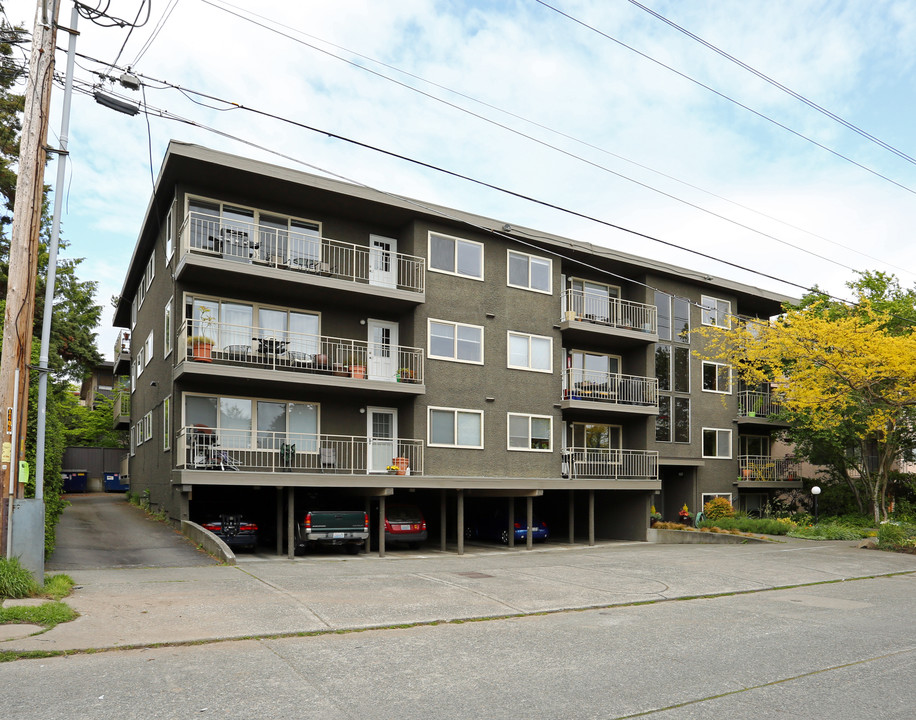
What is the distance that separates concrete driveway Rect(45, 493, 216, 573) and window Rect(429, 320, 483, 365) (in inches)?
342

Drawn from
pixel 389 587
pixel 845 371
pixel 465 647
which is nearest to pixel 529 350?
pixel 845 371

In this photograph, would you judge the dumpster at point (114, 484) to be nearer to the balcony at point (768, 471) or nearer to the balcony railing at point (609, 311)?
the balcony railing at point (609, 311)

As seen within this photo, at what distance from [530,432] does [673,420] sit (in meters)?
7.52

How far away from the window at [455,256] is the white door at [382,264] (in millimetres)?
1132

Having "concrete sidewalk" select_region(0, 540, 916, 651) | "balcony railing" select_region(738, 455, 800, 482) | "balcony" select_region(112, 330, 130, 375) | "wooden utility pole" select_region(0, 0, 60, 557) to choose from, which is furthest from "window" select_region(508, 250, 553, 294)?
"balcony" select_region(112, 330, 130, 375)

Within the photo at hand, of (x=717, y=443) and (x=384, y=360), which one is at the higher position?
(x=384, y=360)

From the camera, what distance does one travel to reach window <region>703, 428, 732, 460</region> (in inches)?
1160

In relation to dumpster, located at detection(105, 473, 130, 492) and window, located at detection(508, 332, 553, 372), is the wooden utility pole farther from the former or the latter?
dumpster, located at detection(105, 473, 130, 492)

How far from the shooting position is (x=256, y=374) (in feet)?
60.1

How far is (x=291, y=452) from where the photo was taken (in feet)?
65.0

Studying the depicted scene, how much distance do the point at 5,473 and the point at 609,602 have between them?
9.10 m

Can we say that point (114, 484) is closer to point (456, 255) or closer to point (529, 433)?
point (529, 433)

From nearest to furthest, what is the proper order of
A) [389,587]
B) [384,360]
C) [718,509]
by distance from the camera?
[389,587], [384,360], [718,509]

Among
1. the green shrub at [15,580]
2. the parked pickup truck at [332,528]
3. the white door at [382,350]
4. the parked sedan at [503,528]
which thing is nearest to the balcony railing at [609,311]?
the white door at [382,350]
